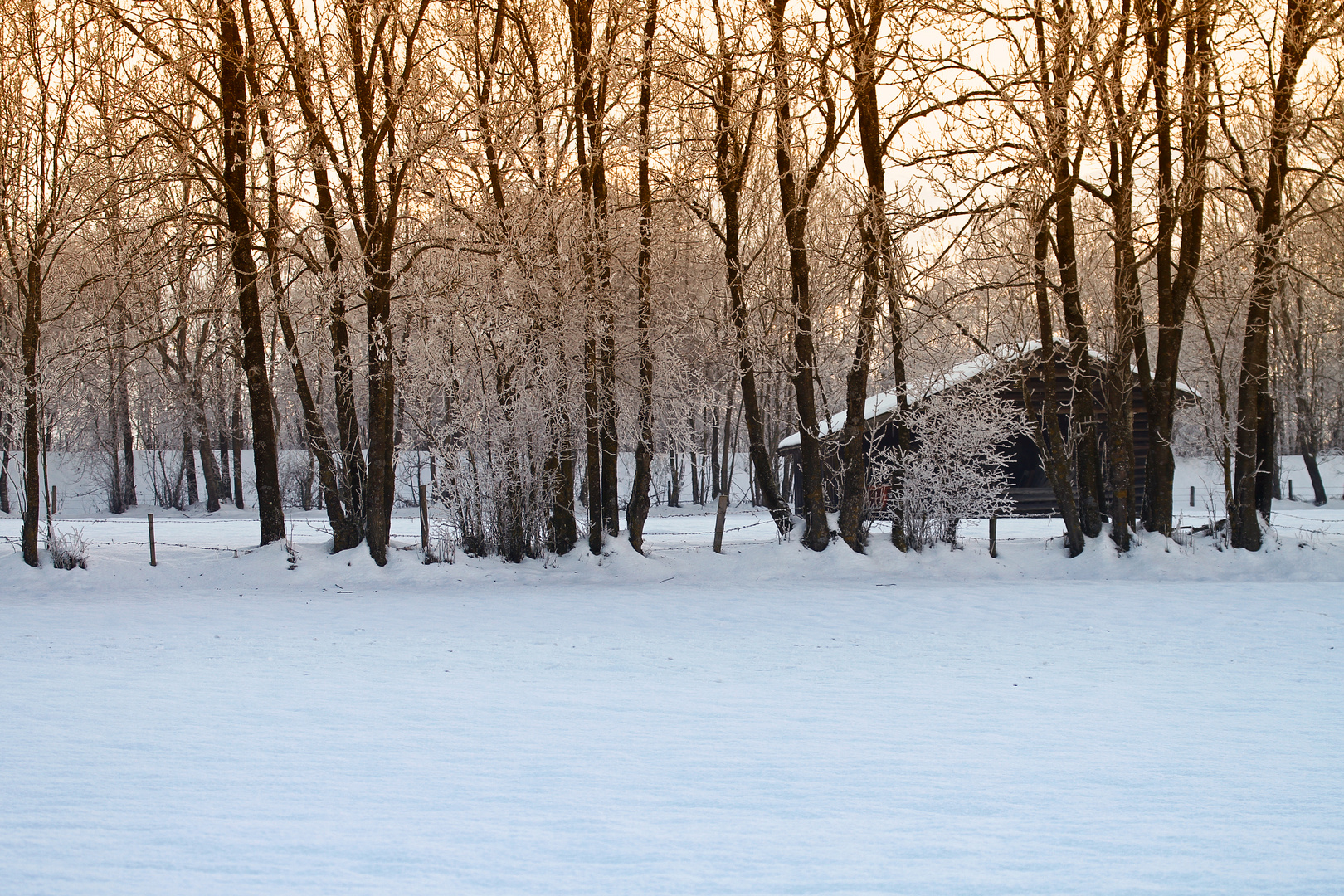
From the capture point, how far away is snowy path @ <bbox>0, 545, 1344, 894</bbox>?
396cm

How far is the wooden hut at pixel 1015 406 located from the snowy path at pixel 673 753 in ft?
17.9

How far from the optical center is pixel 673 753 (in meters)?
5.68

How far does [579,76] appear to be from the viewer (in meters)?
15.7

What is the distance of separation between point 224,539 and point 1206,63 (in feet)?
67.8

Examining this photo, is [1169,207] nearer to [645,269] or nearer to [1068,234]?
[1068,234]

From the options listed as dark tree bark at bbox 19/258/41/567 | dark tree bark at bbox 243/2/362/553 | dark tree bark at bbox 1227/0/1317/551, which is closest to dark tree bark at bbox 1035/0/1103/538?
dark tree bark at bbox 1227/0/1317/551

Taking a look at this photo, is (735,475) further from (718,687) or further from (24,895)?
(24,895)

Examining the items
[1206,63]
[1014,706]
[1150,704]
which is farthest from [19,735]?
[1206,63]

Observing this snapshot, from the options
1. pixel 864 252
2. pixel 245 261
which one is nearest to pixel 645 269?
pixel 864 252

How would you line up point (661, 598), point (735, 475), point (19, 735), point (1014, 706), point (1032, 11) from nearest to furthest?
point (19, 735) < point (1014, 706) < point (661, 598) < point (1032, 11) < point (735, 475)

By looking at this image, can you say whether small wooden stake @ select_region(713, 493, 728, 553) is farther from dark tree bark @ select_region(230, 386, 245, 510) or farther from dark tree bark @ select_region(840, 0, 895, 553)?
dark tree bark @ select_region(230, 386, 245, 510)

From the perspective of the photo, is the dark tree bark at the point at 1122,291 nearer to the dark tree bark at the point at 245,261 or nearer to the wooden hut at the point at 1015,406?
the wooden hut at the point at 1015,406

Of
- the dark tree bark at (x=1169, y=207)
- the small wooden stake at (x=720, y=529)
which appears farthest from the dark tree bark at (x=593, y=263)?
the dark tree bark at (x=1169, y=207)

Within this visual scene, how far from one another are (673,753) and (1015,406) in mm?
14494
